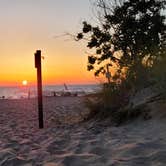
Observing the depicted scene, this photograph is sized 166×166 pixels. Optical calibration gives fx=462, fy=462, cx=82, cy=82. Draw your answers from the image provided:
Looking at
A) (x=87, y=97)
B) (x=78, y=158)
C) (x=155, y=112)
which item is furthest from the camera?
(x=87, y=97)

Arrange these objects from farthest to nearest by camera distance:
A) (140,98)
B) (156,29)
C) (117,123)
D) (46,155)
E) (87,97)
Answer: (156,29) < (87,97) < (140,98) < (117,123) < (46,155)

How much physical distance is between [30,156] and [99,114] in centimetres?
447

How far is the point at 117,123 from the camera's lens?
10070mm

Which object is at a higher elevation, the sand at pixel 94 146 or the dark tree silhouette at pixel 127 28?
the dark tree silhouette at pixel 127 28

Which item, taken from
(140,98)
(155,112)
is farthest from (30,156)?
(140,98)

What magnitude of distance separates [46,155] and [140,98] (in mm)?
4261

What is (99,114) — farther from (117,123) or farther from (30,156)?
(30,156)

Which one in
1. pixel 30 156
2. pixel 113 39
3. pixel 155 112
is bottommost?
pixel 30 156

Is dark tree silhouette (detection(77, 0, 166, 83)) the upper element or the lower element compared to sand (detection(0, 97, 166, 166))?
upper

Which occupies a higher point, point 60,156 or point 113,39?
point 113,39

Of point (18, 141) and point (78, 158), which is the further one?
point (18, 141)

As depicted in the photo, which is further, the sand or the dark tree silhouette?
the dark tree silhouette

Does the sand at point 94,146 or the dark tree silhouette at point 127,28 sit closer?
the sand at point 94,146

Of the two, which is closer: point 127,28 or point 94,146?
point 94,146
